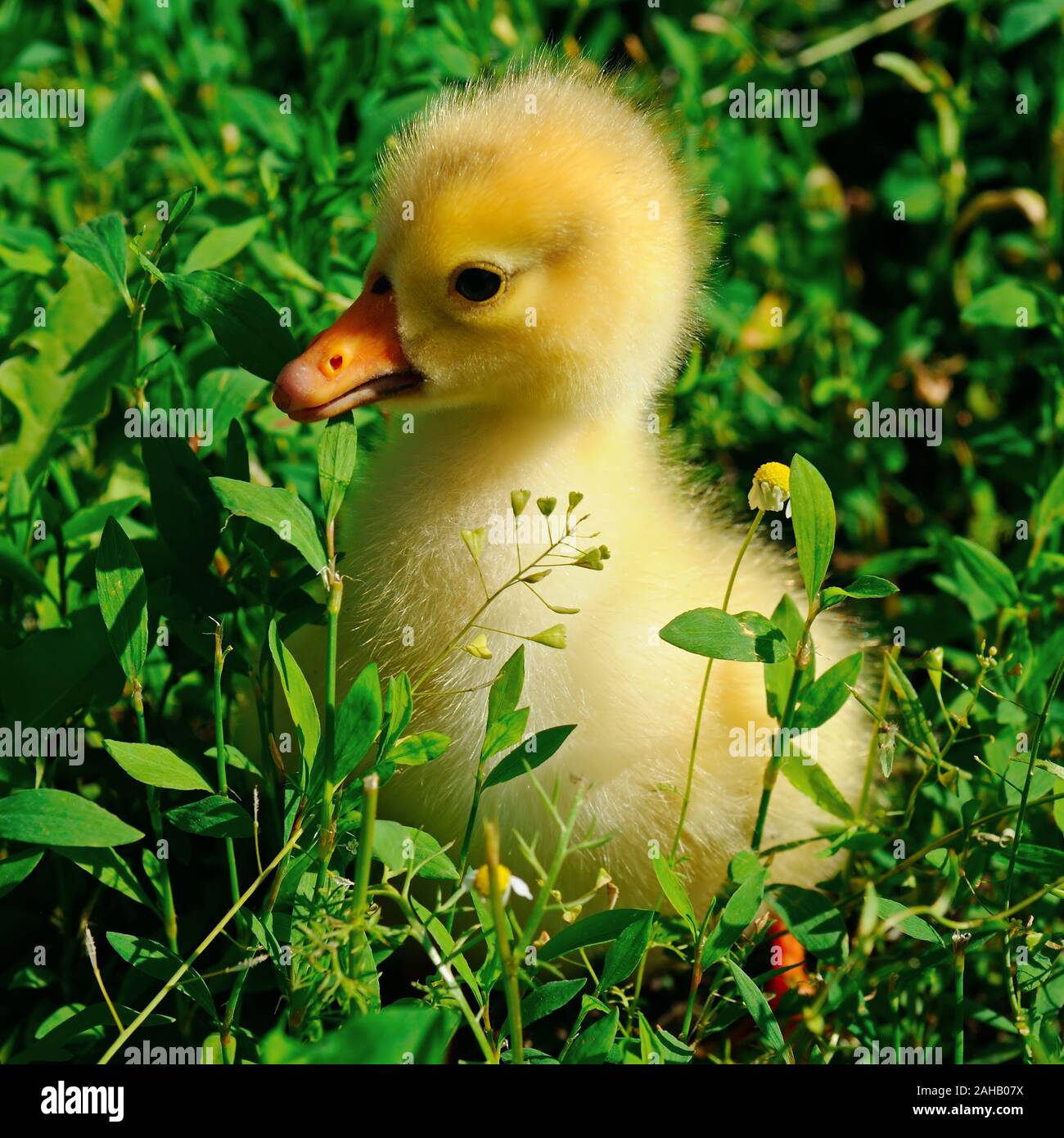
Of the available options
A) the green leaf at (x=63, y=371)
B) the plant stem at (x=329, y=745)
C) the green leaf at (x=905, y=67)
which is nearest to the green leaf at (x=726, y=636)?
the plant stem at (x=329, y=745)

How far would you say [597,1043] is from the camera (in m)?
1.31

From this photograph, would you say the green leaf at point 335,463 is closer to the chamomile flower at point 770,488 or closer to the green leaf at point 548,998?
the chamomile flower at point 770,488

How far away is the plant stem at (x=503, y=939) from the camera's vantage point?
1.09 m

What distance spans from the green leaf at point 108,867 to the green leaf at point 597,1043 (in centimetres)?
48

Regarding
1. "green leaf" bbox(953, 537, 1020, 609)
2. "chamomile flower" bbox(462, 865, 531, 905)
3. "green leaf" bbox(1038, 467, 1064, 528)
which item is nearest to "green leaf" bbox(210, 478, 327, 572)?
"chamomile flower" bbox(462, 865, 531, 905)

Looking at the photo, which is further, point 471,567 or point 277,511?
point 471,567

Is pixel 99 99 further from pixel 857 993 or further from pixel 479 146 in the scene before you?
pixel 857 993

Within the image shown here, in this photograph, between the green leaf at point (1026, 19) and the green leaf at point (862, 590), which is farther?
the green leaf at point (1026, 19)

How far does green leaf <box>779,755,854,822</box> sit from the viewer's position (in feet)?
4.87

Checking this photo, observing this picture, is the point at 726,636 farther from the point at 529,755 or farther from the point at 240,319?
the point at 240,319

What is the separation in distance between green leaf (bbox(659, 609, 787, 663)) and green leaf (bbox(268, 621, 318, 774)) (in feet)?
1.21

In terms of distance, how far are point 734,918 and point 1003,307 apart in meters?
1.15

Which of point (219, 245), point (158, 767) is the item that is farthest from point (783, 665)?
point (219, 245)

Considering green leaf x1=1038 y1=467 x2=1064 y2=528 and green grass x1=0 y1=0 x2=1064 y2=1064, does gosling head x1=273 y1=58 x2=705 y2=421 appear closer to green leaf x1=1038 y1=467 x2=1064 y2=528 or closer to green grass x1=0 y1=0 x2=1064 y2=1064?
green grass x1=0 y1=0 x2=1064 y2=1064
